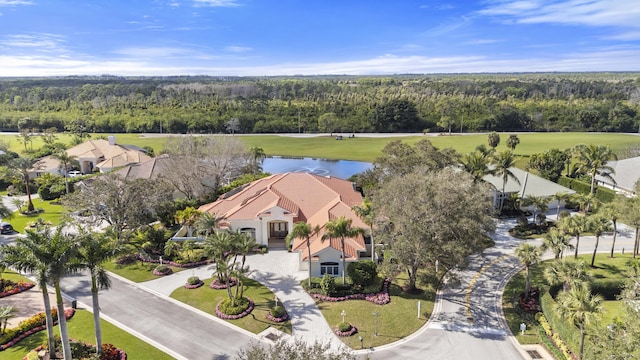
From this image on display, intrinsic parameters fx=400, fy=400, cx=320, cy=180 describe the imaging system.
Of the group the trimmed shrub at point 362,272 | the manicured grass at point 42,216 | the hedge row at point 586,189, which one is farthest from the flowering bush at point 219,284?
the hedge row at point 586,189

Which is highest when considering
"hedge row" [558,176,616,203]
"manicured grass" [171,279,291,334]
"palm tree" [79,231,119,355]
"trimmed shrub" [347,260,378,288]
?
"palm tree" [79,231,119,355]

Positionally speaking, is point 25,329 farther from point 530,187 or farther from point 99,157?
point 530,187

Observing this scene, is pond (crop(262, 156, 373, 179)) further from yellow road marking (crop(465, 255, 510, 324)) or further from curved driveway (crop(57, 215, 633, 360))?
curved driveway (crop(57, 215, 633, 360))

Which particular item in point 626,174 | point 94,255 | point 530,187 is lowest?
point 530,187

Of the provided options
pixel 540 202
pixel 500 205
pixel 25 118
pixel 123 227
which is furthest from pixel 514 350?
pixel 25 118

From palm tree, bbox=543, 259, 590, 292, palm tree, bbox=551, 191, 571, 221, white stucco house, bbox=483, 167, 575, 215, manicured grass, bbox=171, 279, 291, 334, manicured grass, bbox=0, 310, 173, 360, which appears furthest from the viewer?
white stucco house, bbox=483, 167, 575, 215

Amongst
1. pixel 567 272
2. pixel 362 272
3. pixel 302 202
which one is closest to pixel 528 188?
pixel 567 272

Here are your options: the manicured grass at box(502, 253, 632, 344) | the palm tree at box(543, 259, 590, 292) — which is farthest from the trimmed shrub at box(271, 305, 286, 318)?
the palm tree at box(543, 259, 590, 292)

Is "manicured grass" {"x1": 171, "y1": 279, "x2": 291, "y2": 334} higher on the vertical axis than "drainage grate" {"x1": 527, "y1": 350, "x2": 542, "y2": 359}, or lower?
lower
